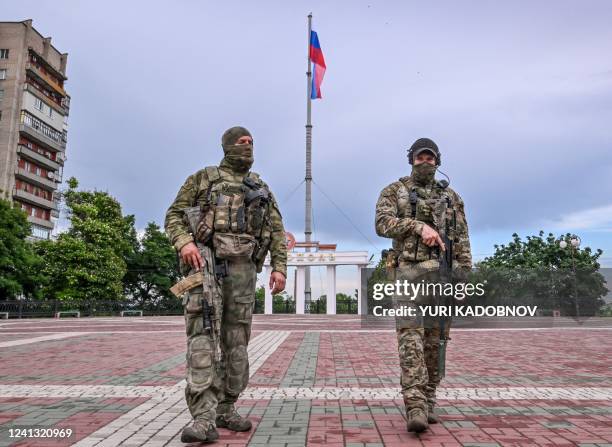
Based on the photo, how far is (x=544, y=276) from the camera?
3488 centimetres

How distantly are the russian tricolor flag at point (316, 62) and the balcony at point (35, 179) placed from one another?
95.9 ft

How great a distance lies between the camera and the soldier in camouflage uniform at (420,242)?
3.75 metres

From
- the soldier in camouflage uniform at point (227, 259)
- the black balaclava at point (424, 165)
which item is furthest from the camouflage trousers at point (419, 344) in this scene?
the soldier in camouflage uniform at point (227, 259)

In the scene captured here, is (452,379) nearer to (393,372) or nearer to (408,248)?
(393,372)

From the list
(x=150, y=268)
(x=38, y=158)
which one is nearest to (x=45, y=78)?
(x=38, y=158)

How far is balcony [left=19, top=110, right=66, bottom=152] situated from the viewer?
50375 millimetres

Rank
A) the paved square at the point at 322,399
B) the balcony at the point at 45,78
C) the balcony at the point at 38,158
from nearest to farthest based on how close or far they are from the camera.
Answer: the paved square at the point at 322,399 → the balcony at the point at 38,158 → the balcony at the point at 45,78

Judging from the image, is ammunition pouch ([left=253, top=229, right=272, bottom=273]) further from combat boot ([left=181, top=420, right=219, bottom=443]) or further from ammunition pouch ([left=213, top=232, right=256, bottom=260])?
combat boot ([left=181, top=420, right=219, bottom=443])

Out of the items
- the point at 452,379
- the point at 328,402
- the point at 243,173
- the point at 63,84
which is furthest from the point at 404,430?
the point at 63,84

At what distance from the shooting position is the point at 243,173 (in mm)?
4020

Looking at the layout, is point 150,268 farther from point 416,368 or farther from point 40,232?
point 416,368

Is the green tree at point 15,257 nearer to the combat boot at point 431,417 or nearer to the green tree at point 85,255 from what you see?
the green tree at point 85,255

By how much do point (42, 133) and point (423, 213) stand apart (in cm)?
5724

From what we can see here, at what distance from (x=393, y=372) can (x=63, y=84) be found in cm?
6282
